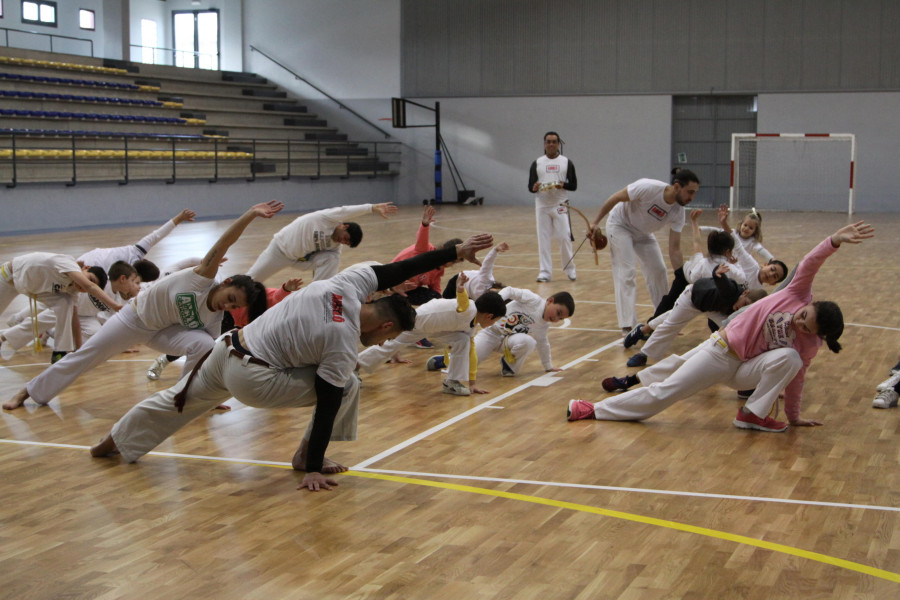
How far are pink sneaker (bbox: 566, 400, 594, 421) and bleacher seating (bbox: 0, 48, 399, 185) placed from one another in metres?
15.6

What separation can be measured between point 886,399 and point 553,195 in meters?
6.88

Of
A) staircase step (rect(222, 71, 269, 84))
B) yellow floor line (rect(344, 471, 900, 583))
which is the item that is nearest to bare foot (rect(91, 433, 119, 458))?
yellow floor line (rect(344, 471, 900, 583))

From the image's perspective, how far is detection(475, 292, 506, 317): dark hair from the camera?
262 inches

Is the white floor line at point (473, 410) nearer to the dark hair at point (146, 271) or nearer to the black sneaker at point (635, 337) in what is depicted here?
the black sneaker at point (635, 337)

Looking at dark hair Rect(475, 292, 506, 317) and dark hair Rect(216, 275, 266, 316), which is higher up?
dark hair Rect(216, 275, 266, 316)

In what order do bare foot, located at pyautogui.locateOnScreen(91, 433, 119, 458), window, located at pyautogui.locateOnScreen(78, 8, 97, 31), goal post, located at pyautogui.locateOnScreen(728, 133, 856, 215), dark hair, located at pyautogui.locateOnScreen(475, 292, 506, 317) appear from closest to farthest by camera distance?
1. bare foot, located at pyautogui.locateOnScreen(91, 433, 119, 458)
2. dark hair, located at pyautogui.locateOnScreen(475, 292, 506, 317)
3. goal post, located at pyautogui.locateOnScreen(728, 133, 856, 215)
4. window, located at pyautogui.locateOnScreen(78, 8, 97, 31)

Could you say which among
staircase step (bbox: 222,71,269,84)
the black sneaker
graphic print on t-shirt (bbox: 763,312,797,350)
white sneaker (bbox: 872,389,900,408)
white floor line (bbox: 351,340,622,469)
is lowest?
white floor line (bbox: 351,340,622,469)

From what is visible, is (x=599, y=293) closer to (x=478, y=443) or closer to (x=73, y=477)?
(x=478, y=443)

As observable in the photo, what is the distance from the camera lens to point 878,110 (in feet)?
80.0

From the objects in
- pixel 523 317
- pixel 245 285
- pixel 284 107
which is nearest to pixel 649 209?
pixel 523 317

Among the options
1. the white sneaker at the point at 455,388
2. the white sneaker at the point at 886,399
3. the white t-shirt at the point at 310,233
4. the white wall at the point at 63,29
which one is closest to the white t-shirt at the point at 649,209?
the white t-shirt at the point at 310,233

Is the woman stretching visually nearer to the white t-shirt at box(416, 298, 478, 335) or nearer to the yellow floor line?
the white t-shirt at box(416, 298, 478, 335)

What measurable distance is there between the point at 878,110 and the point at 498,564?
944 inches

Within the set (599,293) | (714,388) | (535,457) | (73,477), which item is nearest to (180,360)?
(73,477)
